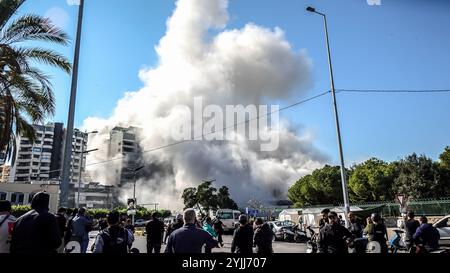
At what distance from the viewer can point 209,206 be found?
69.8 m

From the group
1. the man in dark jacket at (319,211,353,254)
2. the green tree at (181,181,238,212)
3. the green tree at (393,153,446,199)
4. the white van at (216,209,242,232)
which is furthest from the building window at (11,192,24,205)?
the man in dark jacket at (319,211,353,254)

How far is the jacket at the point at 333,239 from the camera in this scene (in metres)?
7.16

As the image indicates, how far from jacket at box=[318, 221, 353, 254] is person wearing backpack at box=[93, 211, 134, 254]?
4.04 meters

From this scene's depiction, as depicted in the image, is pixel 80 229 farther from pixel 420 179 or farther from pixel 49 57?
pixel 420 179

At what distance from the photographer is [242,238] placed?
26.9ft

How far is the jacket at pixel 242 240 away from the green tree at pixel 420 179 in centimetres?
4162

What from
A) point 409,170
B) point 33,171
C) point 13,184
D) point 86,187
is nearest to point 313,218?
point 409,170

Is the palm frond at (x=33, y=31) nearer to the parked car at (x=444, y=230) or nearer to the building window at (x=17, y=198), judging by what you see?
the parked car at (x=444, y=230)

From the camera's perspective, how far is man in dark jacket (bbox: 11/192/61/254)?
445 cm
